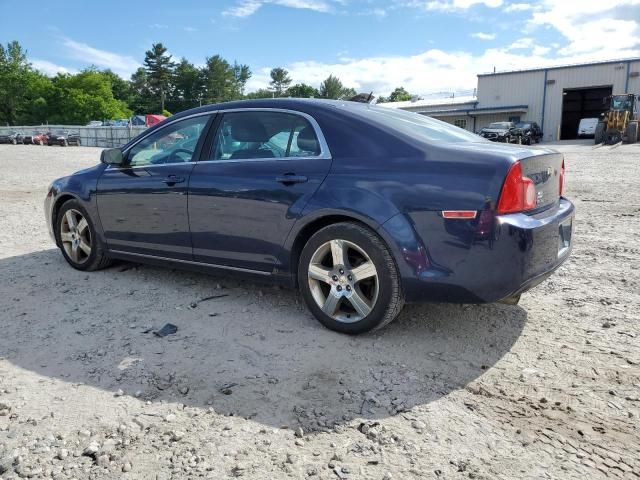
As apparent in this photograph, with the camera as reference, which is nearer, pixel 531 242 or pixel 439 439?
pixel 439 439

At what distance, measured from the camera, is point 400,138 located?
340cm

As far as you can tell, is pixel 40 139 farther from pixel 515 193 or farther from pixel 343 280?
pixel 515 193

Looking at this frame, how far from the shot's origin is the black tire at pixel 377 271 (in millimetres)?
3309

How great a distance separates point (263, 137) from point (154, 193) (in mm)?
1140

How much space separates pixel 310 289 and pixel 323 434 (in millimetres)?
1309

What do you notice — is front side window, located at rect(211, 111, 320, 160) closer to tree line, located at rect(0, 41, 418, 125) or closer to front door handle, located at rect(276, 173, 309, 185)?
front door handle, located at rect(276, 173, 309, 185)

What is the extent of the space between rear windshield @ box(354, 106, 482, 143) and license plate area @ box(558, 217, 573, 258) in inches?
34.3

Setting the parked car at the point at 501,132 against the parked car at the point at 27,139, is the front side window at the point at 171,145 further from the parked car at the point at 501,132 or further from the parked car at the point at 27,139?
the parked car at the point at 27,139

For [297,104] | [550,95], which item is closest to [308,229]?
[297,104]

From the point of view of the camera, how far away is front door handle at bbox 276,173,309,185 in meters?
3.62

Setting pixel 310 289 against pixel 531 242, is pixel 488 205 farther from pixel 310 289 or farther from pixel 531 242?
pixel 310 289

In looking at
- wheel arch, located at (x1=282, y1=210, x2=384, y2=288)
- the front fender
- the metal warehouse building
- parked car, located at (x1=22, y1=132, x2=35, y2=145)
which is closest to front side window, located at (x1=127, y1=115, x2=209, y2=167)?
the front fender

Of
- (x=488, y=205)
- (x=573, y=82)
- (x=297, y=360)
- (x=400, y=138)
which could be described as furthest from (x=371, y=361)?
(x=573, y=82)

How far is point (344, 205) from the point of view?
3.41 metres
